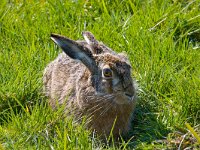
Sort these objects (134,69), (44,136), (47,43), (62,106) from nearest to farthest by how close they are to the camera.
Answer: (44,136) → (62,106) → (134,69) → (47,43)

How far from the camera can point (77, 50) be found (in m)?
6.17

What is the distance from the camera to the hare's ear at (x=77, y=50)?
20.1 ft

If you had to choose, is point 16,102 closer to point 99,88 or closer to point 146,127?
point 99,88

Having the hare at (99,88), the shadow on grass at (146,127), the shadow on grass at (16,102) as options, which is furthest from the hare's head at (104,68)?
the shadow on grass at (16,102)

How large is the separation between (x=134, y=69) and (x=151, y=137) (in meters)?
0.94

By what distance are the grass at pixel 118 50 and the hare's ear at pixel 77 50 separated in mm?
484

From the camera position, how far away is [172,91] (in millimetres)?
6309

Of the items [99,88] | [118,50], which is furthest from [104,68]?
[118,50]

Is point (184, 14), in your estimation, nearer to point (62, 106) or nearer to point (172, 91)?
point (172, 91)

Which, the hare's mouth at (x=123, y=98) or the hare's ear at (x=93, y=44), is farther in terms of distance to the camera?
the hare's ear at (x=93, y=44)

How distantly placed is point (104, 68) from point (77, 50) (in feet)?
1.18

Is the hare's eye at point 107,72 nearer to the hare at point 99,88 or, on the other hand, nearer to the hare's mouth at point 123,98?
the hare at point 99,88

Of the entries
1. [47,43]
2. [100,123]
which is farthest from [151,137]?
[47,43]

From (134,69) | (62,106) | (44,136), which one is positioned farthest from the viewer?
(134,69)
